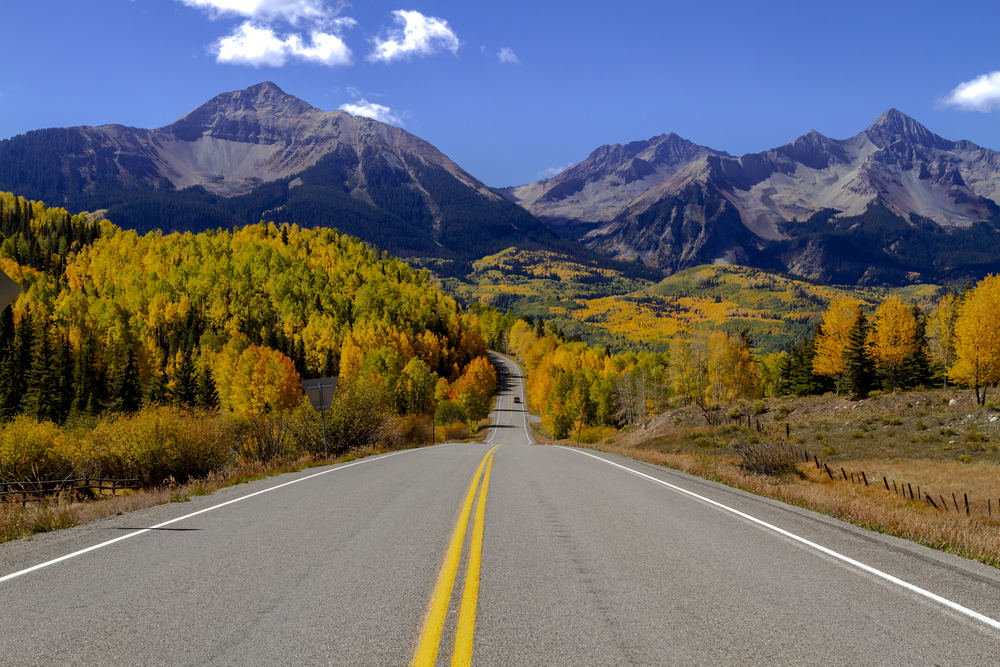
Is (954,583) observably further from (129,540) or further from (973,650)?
(129,540)

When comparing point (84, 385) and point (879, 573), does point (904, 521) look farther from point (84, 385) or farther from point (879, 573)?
point (84, 385)

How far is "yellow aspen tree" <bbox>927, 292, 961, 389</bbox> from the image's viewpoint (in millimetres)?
51625

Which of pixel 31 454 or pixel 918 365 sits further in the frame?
pixel 918 365

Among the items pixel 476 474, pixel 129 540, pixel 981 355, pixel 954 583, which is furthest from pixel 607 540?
pixel 981 355

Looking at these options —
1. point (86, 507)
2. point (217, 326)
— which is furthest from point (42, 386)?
point (86, 507)

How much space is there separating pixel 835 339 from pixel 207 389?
88703 millimetres

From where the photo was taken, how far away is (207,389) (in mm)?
86125

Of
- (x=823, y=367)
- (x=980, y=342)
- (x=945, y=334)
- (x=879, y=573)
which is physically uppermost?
Answer: (x=945, y=334)

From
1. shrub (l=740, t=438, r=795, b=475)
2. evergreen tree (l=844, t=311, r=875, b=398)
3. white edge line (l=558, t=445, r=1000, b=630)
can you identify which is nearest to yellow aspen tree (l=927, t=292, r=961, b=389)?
evergreen tree (l=844, t=311, r=875, b=398)

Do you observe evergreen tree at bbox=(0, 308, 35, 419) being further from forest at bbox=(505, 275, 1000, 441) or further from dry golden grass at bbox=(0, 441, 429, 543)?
dry golden grass at bbox=(0, 441, 429, 543)

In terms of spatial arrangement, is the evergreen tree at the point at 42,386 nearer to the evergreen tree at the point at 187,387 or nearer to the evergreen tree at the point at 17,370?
the evergreen tree at the point at 17,370

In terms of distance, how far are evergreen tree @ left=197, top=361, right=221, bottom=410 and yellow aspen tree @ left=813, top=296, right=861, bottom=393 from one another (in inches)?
3236

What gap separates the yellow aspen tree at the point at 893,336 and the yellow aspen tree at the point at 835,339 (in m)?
3.96

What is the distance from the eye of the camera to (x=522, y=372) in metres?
152
